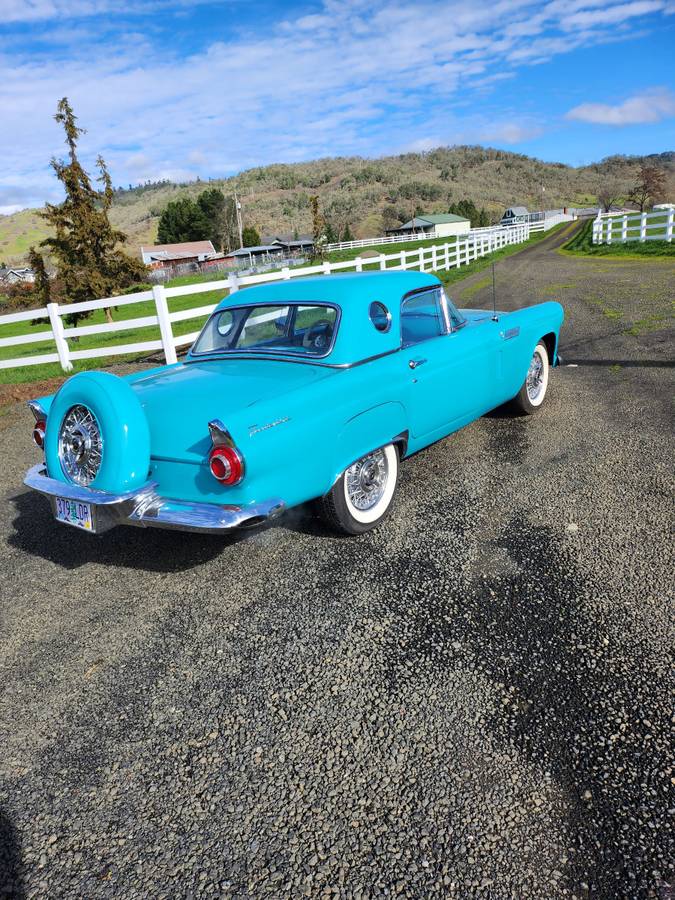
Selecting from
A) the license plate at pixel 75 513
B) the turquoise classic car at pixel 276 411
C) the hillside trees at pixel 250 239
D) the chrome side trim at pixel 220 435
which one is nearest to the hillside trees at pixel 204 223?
the hillside trees at pixel 250 239

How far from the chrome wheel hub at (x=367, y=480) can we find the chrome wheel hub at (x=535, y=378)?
262 cm

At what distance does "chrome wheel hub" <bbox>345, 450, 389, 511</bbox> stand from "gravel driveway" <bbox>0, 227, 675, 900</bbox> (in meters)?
0.26

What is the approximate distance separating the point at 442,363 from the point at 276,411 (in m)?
1.69

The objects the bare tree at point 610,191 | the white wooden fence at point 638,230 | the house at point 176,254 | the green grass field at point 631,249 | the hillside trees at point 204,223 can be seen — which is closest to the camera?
the green grass field at point 631,249

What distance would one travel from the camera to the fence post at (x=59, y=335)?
35.3 feet

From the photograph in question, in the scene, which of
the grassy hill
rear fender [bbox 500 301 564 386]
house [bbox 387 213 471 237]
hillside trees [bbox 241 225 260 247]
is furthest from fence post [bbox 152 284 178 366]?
the grassy hill

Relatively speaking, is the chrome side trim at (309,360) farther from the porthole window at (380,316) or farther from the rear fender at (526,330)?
the rear fender at (526,330)

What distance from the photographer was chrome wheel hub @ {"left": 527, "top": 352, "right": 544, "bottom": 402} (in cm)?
619

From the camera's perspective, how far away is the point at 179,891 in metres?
1.91

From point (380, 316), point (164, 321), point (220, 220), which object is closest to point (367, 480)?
point (380, 316)

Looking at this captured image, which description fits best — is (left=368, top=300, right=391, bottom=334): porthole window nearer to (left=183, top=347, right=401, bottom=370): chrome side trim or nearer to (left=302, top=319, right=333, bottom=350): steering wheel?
(left=183, top=347, right=401, bottom=370): chrome side trim

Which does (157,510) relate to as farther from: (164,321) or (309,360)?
(164,321)

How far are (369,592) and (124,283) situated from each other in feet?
80.5

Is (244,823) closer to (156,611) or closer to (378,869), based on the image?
(378,869)
